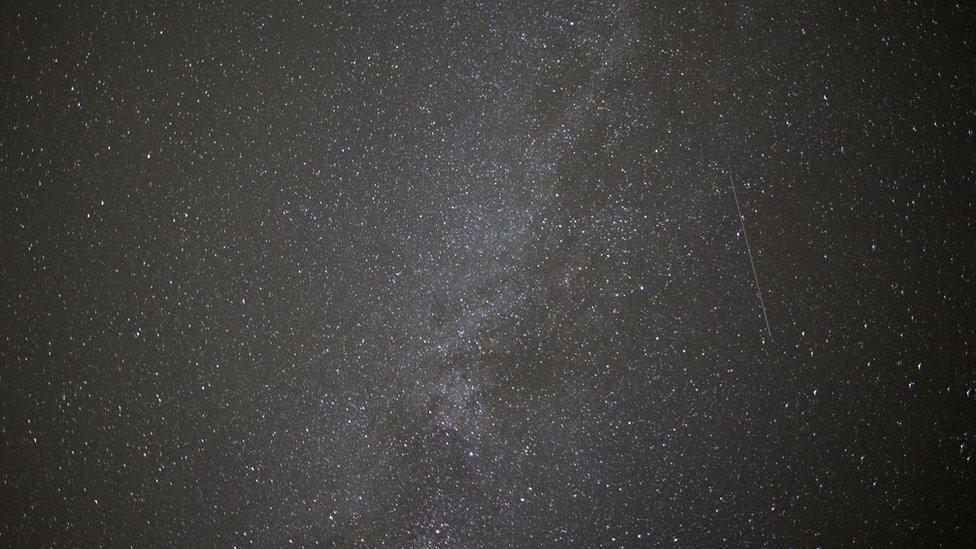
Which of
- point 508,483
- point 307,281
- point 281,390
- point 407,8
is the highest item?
point 407,8

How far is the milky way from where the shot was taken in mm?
769

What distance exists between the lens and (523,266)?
2.53ft

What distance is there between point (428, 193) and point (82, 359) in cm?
52

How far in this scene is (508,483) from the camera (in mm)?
781

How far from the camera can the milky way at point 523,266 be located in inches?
30.3

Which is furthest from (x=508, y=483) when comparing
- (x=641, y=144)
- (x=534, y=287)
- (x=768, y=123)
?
(x=768, y=123)

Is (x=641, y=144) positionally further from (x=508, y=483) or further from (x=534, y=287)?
(x=508, y=483)

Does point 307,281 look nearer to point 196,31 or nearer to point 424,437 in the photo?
point 424,437

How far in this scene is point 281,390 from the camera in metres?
0.79

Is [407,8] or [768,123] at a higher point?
[407,8]

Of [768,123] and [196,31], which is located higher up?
[196,31]

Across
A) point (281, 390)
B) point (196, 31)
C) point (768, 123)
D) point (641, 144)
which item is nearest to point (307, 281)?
point (281, 390)

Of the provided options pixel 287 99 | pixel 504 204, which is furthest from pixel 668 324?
pixel 287 99

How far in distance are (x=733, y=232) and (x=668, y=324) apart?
0.48 ft
